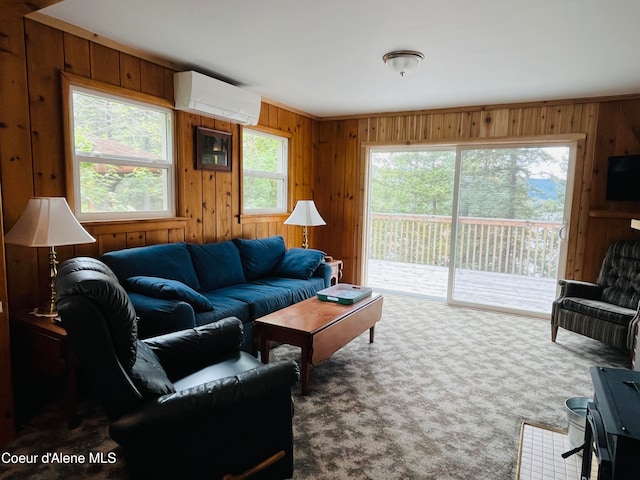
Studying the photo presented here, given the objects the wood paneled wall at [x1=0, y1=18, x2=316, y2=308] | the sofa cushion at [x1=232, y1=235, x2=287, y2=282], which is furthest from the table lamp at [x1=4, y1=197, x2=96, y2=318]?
the sofa cushion at [x1=232, y1=235, x2=287, y2=282]

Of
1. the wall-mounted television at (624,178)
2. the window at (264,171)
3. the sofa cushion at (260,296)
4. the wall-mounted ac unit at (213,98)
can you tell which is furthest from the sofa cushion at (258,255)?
the wall-mounted television at (624,178)

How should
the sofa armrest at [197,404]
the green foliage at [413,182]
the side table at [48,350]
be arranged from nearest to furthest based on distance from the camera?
the sofa armrest at [197,404]
the side table at [48,350]
the green foliage at [413,182]

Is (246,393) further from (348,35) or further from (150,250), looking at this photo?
(348,35)

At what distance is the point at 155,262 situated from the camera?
3053 mm

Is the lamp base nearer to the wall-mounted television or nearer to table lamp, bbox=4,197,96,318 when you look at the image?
table lamp, bbox=4,197,96,318

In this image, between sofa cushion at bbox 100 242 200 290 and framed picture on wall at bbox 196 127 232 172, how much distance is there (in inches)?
34.3

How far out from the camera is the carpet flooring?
1948 mm

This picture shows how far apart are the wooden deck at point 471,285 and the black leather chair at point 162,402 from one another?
3728 millimetres

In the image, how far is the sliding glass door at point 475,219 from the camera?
4.44 metres

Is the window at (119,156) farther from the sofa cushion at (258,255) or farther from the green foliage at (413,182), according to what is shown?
the green foliage at (413,182)

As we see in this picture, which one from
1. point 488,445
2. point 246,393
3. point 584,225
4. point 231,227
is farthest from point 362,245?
point 246,393

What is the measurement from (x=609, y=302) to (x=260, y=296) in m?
3.14

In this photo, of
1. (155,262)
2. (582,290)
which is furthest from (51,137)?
(582,290)

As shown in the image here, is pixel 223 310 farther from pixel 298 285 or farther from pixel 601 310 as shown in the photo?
pixel 601 310
